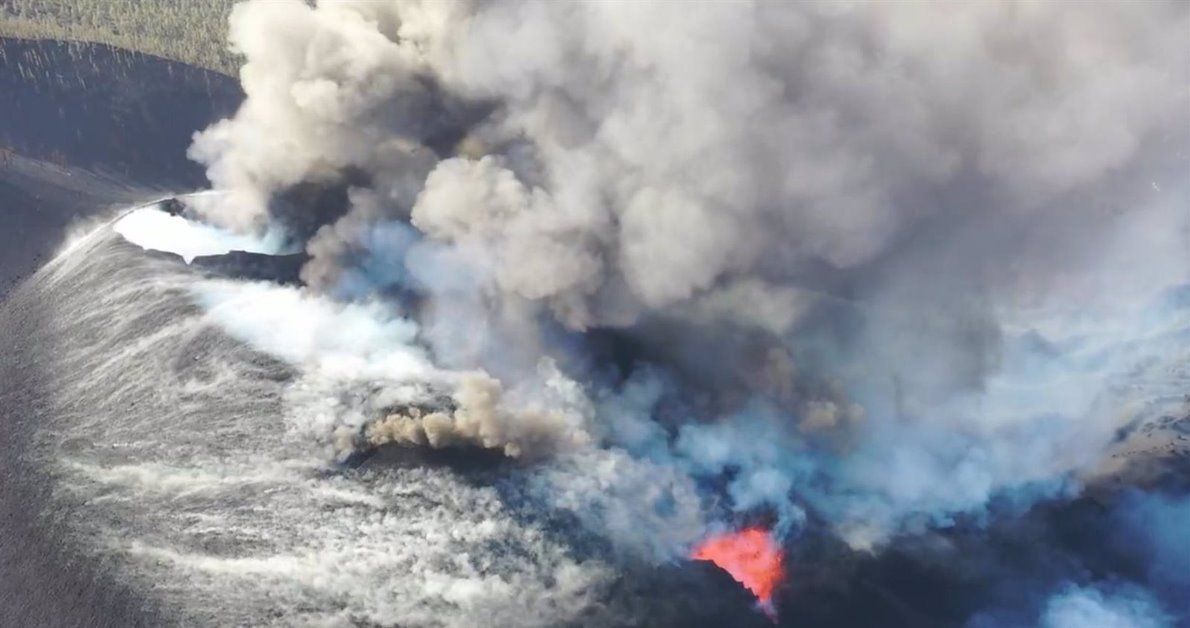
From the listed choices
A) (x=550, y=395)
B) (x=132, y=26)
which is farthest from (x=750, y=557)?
(x=132, y=26)

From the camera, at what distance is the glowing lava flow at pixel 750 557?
168 feet

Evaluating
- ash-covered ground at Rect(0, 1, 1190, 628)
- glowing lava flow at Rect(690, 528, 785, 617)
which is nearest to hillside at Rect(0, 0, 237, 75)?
ash-covered ground at Rect(0, 1, 1190, 628)

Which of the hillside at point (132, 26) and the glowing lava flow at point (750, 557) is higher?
the hillside at point (132, 26)

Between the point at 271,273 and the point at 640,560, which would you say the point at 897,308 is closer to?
the point at 640,560

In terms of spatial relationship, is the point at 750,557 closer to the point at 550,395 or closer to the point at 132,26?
the point at 550,395

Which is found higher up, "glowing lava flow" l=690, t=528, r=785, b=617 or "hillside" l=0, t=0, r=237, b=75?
"hillside" l=0, t=0, r=237, b=75

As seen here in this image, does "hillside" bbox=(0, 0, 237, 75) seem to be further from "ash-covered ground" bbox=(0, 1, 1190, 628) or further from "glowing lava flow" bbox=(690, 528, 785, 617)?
"glowing lava flow" bbox=(690, 528, 785, 617)

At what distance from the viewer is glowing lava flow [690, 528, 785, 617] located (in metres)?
51.3

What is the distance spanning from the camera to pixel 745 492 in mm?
56750

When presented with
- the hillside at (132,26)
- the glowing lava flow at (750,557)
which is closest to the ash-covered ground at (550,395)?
the glowing lava flow at (750,557)

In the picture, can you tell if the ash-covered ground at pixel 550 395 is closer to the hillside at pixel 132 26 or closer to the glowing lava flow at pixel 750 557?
the glowing lava flow at pixel 750 557

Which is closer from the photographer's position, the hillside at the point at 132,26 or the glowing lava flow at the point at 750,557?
the glowing lava flow at the point at 750,557

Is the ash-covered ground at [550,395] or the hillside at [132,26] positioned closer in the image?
the ash-covered ground at [550,395]

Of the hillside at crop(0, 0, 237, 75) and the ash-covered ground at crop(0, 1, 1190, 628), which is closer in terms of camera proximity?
the ash-covered ground at crop(0, 1, 1190, 628)
